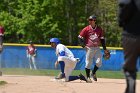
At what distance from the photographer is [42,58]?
27422 millimetres

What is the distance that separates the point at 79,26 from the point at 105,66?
2039 cm

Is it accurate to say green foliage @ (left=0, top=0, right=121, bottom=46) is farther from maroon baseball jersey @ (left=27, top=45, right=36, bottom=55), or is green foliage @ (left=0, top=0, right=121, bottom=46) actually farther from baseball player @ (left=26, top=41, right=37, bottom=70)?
baseball player @ (left=26, top=41, right=37, bottom=70)

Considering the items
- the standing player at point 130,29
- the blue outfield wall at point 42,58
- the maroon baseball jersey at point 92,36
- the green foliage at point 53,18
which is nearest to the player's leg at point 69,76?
the maroon baseball jersey at point 92,36

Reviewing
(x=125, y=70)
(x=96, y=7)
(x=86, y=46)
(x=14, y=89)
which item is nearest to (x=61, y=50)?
(x=86, y=46)

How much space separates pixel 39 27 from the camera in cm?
4519

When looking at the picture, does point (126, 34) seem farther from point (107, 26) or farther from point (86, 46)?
point (107, 26)

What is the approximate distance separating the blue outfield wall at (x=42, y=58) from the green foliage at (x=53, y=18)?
16733 millimetres

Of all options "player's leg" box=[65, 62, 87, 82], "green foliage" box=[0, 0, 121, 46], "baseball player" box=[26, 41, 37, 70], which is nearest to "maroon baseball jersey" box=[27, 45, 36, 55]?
"baseball player" box=[26, 41, 37, 70]

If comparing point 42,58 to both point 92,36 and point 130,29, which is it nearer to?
point 92,36

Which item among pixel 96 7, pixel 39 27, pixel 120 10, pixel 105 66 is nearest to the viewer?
pixel 120 10

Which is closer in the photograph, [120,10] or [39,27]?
[120,10]

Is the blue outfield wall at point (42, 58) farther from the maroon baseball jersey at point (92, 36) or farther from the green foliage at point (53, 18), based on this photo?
the green foliage at point (53, 18)

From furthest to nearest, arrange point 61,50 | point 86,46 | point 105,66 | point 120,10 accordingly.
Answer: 1. point 105,66
2. point 86,46
3. point 61,50
4. point 120,10

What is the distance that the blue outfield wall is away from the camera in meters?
26.2
